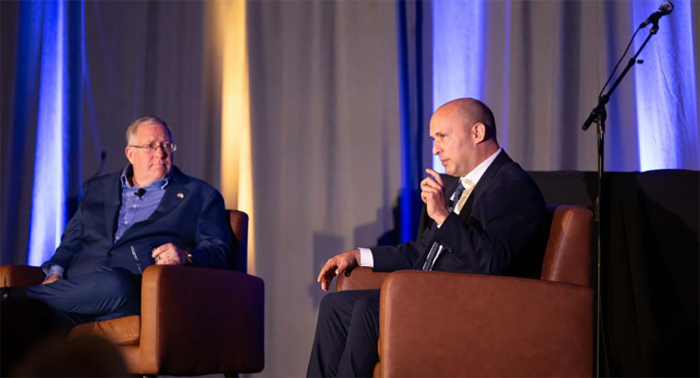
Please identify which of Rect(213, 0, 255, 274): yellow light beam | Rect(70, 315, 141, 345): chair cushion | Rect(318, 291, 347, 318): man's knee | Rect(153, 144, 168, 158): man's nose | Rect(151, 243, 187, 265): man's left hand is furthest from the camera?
Rect(213, 0, 255, 274): yellow light beam

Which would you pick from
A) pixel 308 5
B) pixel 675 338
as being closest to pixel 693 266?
pixel 675 338

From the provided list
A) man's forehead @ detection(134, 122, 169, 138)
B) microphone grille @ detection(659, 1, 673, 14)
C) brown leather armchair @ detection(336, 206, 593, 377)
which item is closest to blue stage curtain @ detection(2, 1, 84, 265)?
man's forehead @ detection(134, 122, 169, 138)

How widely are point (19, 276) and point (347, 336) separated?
1.54 metres

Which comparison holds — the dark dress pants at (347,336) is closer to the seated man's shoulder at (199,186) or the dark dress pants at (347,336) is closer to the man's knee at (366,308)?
the man's knee at (366,308)

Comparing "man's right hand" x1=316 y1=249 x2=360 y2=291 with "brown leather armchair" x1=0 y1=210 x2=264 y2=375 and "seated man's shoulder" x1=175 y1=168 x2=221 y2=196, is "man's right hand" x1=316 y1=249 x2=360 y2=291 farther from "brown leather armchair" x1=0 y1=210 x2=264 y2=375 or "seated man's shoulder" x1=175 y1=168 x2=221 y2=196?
"seated man's shoulder" x1=175 y1=168 x2=221 y2=196

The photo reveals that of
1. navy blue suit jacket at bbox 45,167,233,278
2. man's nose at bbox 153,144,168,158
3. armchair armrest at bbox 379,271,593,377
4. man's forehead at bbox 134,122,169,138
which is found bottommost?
armchair armrest at bbox 379,271,593,377

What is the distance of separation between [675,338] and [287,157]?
6.86 feet

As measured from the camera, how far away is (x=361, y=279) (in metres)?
3.02

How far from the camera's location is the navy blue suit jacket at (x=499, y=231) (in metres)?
2.56

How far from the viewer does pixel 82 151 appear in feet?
14.6

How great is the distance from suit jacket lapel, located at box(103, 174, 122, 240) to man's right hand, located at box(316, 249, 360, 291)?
3.79 feet

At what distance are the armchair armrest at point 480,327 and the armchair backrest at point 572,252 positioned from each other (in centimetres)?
16

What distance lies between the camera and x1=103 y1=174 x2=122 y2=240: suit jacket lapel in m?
3.58

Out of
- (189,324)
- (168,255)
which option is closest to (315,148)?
(168,255)
